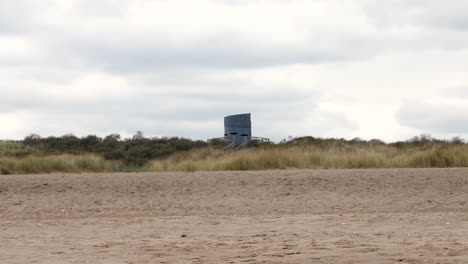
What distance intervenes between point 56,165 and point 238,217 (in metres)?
9.87

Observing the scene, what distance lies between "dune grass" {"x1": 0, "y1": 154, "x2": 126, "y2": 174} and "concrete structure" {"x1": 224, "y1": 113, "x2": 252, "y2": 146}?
1149cm

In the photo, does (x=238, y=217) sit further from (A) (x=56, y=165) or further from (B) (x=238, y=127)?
(B) (x=238, y=127)

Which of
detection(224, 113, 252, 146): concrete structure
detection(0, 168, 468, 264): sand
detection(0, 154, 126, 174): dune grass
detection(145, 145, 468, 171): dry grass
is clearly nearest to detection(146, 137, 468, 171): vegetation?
detection(145, 145, 468, 171): dry grass

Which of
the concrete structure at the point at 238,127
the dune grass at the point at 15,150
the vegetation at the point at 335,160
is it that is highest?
the concrete structure at the point at 238,127

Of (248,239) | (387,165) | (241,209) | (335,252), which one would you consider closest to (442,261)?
(335,252)

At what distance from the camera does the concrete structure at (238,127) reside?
3547cm

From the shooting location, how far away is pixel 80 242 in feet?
35.2

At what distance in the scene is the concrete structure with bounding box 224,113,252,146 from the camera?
116 ft

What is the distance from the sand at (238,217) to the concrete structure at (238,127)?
1682cm

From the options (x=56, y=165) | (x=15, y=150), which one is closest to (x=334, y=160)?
(x=56, y=165)

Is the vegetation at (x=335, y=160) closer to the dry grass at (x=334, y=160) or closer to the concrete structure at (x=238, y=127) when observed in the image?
the dry grass at (x=334, y=160)

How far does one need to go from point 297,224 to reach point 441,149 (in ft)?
32.9

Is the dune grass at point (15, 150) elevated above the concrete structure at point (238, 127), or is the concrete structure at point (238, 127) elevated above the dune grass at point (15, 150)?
the concrete structure at point (238, 127)

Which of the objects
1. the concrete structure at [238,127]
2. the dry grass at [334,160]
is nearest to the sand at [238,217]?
the dry grass at [334,160]
